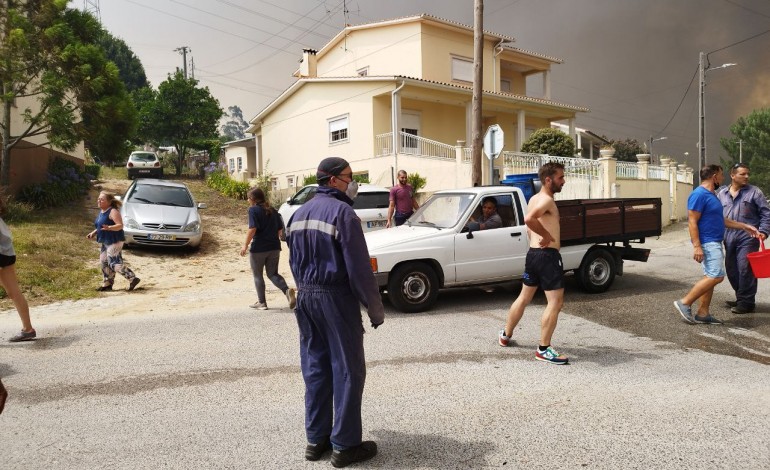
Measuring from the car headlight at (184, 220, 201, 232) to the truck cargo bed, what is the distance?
8264mm

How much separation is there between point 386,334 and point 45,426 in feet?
11.8

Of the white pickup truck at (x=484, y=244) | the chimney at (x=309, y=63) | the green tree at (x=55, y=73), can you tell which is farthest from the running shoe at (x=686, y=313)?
the chimney at (x=309, y=63)

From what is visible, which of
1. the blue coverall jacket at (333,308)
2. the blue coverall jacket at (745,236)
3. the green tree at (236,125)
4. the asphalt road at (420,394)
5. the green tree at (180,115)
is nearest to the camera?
the blue coverall jacket at (333,308)

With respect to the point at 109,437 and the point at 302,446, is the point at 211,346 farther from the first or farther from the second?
the point at 302,446

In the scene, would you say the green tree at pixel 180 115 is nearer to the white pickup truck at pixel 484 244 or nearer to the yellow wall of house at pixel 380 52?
the yellow wall of house at pixel 380 52

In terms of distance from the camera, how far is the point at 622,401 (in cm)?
446

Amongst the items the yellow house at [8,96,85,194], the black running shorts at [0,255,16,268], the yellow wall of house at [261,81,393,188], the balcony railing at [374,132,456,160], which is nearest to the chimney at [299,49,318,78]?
the yellow wall of house at [261,81,393,188]

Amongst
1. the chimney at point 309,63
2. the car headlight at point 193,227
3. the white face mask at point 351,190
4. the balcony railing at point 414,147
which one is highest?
the chimney at point 309,63

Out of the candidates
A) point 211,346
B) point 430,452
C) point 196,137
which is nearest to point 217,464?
point 430,452

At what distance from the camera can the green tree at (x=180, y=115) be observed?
37.2 m

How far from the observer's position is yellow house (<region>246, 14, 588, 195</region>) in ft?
74.9

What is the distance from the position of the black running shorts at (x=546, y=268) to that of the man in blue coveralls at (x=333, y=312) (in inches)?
97.5

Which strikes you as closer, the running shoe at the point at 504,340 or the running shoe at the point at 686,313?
the running shoe at the point at 504,340

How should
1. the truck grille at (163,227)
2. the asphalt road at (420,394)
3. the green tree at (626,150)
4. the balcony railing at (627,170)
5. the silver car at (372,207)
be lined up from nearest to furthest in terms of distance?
the asphalt road at (420,394), the truck grille at (163,227), the silver car at (372,207), the balcony railing at (627,170), the green tree at (626,150)
